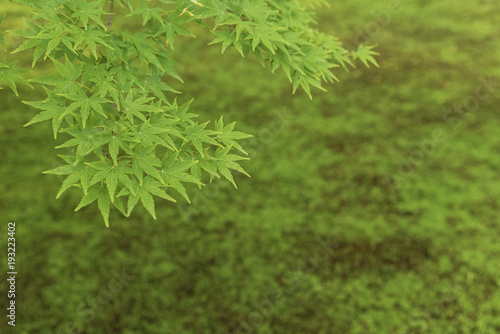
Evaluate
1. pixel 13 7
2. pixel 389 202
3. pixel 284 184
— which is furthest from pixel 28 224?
pixel 13 7

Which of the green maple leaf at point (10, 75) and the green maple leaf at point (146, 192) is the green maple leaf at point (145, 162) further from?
the green maple leaf at point (10, 75)

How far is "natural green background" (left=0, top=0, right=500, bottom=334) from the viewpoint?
3.30m

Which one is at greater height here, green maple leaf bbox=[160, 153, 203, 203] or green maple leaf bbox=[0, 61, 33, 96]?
green maple leaf bbox=[160, 153, 203, 203]

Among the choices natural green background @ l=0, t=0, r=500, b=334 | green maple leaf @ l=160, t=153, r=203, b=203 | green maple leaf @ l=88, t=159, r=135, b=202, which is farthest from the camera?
natural green background @ l=0, t=0, r=500, b=334

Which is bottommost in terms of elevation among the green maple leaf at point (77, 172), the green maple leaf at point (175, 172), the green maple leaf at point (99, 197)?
the green maple leaf at point (99, 197)

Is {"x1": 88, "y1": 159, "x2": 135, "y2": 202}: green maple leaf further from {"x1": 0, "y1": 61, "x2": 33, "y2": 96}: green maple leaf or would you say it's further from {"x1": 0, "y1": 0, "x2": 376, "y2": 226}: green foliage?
{"x1": 0, "y1": 61, "x2": 33, "y2": 96}: green maple leaf

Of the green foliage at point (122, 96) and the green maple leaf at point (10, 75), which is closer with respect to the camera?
the green foliage at point (122, 96)

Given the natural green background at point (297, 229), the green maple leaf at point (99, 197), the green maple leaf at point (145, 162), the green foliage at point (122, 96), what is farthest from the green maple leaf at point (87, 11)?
the natural green background at point (297, 229)

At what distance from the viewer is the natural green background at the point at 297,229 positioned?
330 cm

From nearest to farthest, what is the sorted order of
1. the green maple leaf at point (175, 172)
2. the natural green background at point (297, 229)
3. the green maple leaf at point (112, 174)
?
the green maple leaf at point (112, 174), the green maple leaf at point (175, 172), the natural green background at point (297, 229)

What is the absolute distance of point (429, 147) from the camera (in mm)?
4793

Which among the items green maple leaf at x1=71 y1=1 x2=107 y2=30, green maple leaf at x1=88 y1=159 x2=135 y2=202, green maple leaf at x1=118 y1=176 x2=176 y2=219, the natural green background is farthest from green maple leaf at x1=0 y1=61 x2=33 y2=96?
the natural green background

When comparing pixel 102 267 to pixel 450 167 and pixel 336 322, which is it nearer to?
pixel 336 322

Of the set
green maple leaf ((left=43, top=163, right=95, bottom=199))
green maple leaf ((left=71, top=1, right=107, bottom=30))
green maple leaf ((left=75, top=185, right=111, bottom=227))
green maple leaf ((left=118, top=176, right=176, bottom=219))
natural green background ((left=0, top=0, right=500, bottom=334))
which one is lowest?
natural green background ((left=0, top=0, right=500, bottom=334))
